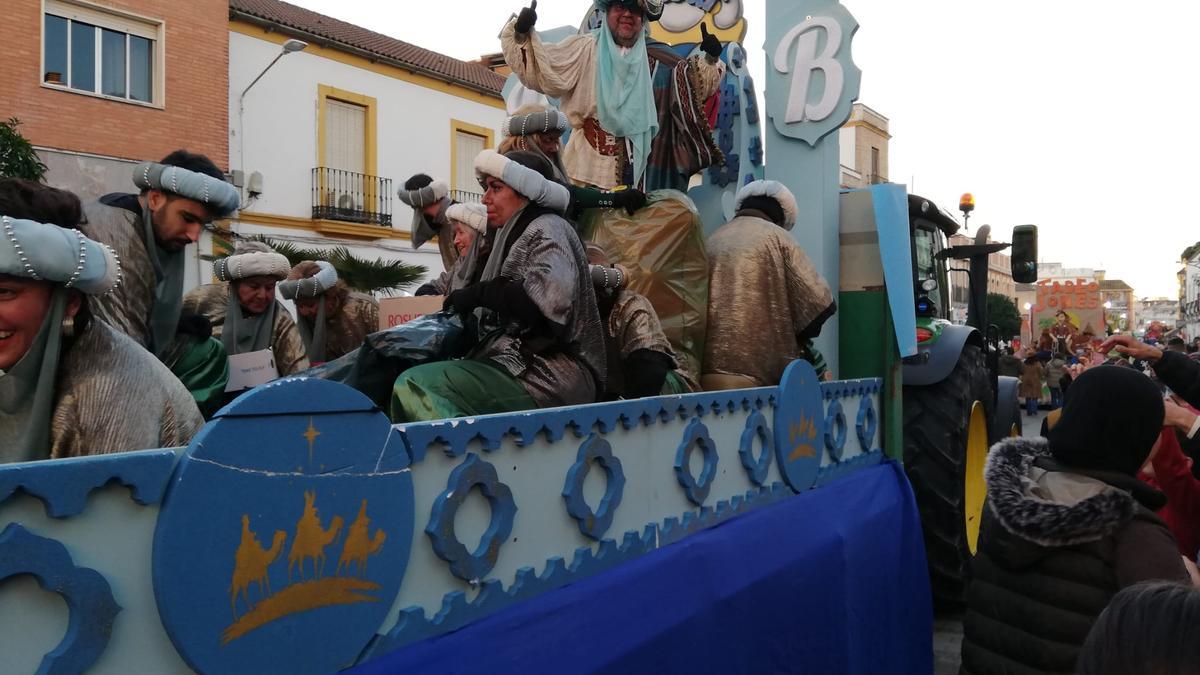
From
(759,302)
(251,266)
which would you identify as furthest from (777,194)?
(251,266)

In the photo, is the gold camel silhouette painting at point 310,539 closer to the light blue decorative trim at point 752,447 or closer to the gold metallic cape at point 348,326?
the light blue decorative trim at point 752,447

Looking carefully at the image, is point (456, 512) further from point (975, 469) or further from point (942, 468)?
point (975, 469)

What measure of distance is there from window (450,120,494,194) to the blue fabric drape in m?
17.6

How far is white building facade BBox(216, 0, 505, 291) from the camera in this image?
669 inches

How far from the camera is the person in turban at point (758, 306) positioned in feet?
12.7

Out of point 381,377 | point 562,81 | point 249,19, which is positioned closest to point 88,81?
point 249,19

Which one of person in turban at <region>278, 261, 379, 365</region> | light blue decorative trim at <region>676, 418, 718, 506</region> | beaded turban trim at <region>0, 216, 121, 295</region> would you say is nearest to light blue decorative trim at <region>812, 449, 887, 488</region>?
light blue decorative trim at <region>676, 418, 718, 506</region>

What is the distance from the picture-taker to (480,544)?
1889 mm

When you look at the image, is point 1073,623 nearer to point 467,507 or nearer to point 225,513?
point 467,507

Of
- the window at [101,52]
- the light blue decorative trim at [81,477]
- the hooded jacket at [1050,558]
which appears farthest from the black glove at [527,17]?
the window at [101,52]

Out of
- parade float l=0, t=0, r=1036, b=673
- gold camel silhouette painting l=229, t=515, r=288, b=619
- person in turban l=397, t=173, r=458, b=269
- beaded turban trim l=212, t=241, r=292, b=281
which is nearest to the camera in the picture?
parade float l=0, t=0, r=1036, b=673

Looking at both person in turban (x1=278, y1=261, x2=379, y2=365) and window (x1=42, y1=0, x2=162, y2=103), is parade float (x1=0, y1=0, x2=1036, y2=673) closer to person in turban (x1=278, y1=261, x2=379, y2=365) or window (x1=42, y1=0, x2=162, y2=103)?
person in turban (x1=278, y1=261, x2=379, y2=365)

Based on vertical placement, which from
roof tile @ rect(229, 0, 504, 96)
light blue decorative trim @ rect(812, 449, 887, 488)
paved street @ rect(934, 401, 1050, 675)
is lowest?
paved street @ rect(934, 401, 1050, 675)

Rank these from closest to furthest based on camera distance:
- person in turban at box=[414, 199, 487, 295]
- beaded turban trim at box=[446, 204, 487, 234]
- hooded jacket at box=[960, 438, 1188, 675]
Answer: hooded jacket at box=[960, 438, 1188, 675], person in turban at box=[414, 199, 487, 295], beaded turban trim at box=[446, 204, 487, 234]
